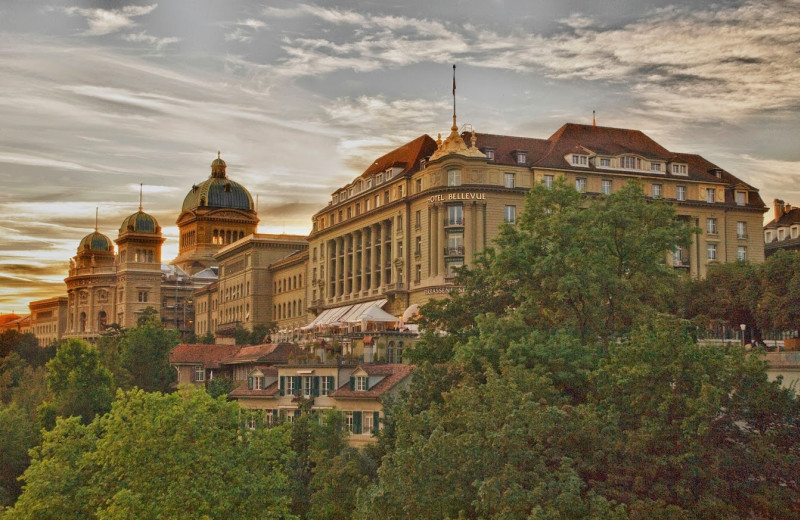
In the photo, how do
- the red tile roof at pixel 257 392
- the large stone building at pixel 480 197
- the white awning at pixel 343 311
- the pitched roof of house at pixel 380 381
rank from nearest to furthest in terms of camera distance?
the pitched roof of house at pixel 380 381, the red tile roof at pixel 257 392, the large stone building at pixel 480 197, the white awning at pixel 343 311

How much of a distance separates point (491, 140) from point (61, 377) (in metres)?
48.8

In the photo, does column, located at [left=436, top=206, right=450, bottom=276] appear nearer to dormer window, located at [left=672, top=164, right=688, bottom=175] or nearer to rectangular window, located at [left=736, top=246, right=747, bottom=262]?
dormer window, located at [left=672, top=164, right=688, bottom=175]

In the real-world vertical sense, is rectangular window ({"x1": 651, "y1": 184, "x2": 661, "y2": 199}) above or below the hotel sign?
above

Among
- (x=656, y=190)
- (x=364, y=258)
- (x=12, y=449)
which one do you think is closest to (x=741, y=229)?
(x=656, y=190)

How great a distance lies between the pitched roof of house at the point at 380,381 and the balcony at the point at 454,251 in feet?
123

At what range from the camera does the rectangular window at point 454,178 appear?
108875mm

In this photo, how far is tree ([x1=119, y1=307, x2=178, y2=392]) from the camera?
10444 cm

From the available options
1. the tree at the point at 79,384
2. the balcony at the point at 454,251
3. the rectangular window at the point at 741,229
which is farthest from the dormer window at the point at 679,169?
the tree at the point at 79,384

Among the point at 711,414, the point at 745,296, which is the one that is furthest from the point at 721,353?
the point at 745,296

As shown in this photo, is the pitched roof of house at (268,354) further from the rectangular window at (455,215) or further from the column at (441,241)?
the rectangular window at (455,215)

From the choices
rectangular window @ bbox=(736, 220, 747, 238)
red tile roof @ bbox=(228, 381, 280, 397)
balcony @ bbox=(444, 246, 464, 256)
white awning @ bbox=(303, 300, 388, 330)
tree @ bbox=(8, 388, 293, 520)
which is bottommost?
tree @ bbox=(8, 388, 293, 520)

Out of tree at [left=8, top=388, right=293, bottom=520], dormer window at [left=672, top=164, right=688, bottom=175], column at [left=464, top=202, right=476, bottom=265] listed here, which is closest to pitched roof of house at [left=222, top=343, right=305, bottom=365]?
column at [left=464, top=202, right=476, bottom=265]

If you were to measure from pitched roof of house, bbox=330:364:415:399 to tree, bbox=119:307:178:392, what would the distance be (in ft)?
123

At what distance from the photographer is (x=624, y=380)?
40.7 m
